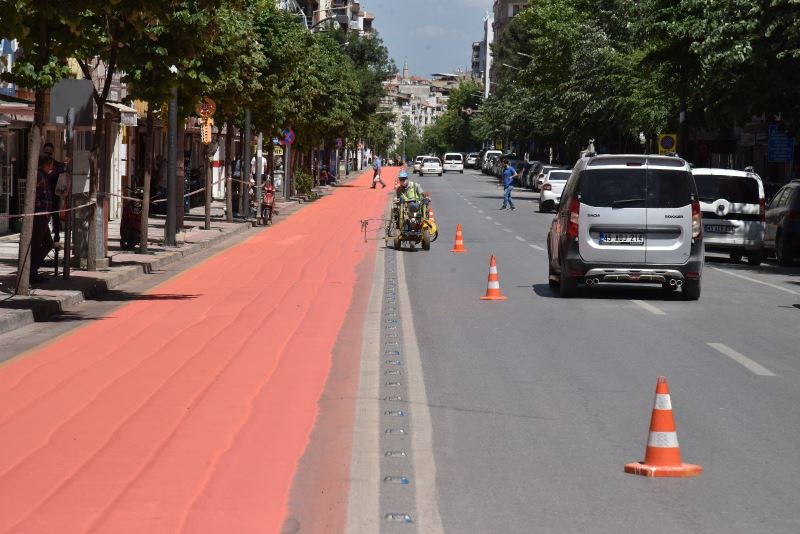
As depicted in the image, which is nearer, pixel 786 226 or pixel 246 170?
pixel 786 226

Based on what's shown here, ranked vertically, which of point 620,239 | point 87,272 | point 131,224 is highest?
point 620,239

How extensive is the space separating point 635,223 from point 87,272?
333 inches

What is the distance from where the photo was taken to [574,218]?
1900cm

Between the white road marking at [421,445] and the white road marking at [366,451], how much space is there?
0.70 ft

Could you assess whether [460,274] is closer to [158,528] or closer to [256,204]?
[158,528]

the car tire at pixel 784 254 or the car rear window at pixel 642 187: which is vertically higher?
the car rear window at pixel 642 187

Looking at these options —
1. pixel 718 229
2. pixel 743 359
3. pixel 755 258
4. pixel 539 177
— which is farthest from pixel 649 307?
pixel 539 177

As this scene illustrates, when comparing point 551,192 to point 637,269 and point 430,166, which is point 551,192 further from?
point 430,166

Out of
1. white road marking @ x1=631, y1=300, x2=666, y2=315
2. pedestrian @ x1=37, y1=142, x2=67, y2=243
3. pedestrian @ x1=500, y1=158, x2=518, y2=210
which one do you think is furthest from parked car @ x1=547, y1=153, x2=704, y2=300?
pedestrian @ x1=500, y1=158, x2=518, y2=210

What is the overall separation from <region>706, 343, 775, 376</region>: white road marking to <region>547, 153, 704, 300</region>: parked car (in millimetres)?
4575

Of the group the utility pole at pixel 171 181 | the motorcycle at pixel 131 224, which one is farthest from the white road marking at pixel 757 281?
the motorcycle at pixel 131 224

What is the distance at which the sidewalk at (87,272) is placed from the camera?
16.5 meters

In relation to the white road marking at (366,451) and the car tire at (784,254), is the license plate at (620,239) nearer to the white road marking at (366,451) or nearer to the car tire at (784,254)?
the white road marking at (366,451)

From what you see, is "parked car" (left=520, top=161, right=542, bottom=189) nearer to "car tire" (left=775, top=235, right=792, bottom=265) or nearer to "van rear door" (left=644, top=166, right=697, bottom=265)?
"car tire" (left=775, top=235, right=792, bottom=265)
